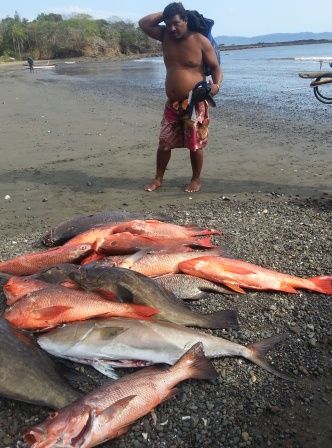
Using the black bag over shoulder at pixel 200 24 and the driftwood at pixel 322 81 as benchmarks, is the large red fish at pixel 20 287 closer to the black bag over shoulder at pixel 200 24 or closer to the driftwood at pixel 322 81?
the black bag over shoulder at pixel 200 24

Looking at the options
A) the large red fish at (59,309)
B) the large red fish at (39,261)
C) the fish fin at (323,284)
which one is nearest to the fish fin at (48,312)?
the large red fish at (59,309)

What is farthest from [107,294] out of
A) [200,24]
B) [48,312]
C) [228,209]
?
[200,24]

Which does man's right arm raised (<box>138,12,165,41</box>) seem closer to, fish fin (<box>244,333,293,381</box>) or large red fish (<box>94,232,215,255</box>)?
large red fish (<box>94,232,215,255</box>)

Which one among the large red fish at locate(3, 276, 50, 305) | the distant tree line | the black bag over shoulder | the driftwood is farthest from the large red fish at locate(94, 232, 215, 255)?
the distant tree line

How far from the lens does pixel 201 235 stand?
5.38 m

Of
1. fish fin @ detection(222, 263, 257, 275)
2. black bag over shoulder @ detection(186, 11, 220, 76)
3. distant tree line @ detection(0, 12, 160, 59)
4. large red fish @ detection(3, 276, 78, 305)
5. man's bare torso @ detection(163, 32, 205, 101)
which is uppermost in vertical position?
distant tree line @ detection(0, 12, 160, 59)

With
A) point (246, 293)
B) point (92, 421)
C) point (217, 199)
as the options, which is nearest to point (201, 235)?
point (246, 293)

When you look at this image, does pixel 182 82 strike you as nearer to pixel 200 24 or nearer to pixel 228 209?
pixel 200 24

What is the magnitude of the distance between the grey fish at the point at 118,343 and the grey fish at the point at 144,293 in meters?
0.24

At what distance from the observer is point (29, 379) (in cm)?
296

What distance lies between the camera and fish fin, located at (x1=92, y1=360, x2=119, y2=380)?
325cm

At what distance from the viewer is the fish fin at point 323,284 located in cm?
425

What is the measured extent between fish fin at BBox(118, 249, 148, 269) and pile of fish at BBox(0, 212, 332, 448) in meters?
0.01

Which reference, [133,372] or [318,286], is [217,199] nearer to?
[318,286]
